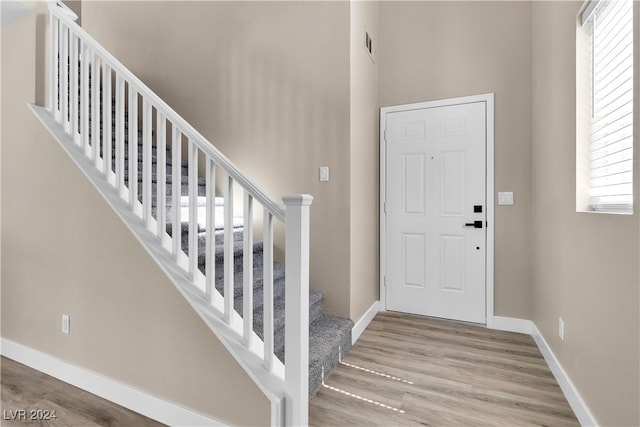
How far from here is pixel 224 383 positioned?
5.11 ft

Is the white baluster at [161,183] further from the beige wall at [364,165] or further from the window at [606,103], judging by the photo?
the window at [606,103]

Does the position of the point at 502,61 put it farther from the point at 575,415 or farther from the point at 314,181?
the point at 575,415

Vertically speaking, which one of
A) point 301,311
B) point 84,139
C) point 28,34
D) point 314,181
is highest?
point 28,34

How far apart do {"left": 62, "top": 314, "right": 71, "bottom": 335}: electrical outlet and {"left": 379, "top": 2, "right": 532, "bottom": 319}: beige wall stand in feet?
10.6

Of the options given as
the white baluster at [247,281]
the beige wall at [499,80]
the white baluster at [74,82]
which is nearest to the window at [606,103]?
the beige wall at [499,80]

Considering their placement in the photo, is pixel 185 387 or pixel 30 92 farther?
pixel 30 92

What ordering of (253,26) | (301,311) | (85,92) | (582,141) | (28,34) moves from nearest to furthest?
(301,311) < (582,141) < (85,92) < (28,34) < (253,26)

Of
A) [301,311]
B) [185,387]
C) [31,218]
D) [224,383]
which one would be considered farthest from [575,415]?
[31,218]

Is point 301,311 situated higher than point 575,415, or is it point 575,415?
point 301,311

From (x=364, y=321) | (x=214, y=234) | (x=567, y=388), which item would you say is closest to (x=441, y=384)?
(x=567, y=388)

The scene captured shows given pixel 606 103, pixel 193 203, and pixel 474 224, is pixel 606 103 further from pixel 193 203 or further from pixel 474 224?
pixel 193 203

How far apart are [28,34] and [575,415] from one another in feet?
13.3

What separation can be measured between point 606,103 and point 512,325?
2050 millimetres

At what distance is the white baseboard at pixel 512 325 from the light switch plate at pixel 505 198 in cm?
102
